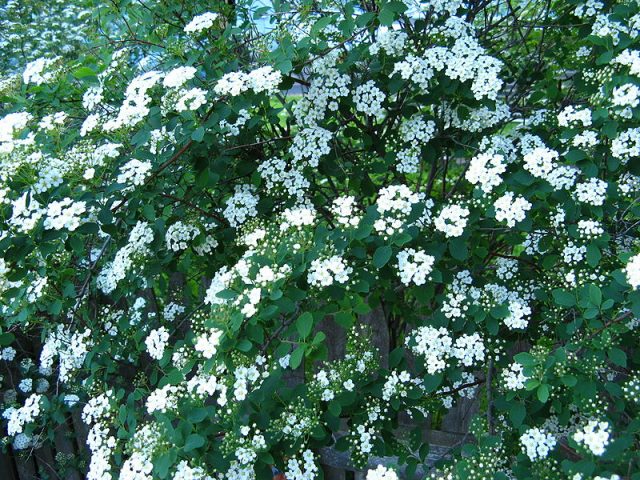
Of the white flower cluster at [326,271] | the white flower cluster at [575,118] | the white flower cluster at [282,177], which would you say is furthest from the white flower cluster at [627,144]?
the white flower cluster at [282,177]

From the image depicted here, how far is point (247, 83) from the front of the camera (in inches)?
92.4

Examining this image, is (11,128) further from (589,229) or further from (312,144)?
(589,229)

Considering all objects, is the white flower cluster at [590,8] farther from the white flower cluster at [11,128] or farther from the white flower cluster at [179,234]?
the white flower cluster at [11,128]

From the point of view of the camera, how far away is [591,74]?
8.04 ft

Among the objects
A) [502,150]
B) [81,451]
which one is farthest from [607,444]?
[81,451]

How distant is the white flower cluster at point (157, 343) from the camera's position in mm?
2506

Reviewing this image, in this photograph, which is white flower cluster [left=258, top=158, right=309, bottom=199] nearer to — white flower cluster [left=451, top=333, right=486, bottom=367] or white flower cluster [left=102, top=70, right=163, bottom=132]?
white flower cluster [left=102, top=70, right=163, bottom=132]

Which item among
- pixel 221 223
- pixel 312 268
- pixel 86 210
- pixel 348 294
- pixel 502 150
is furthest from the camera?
pixel 221 223

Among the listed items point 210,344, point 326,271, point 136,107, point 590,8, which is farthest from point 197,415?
point 590,8

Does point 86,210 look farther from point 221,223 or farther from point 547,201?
point 547,201

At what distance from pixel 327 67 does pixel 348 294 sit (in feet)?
3.23

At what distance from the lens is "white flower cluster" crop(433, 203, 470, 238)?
7.35ft

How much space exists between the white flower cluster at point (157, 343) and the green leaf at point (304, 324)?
701 millimetres

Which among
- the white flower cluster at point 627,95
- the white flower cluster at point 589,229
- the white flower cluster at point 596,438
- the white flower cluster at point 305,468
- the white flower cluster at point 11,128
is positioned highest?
the white flower cluster at point 627,95
